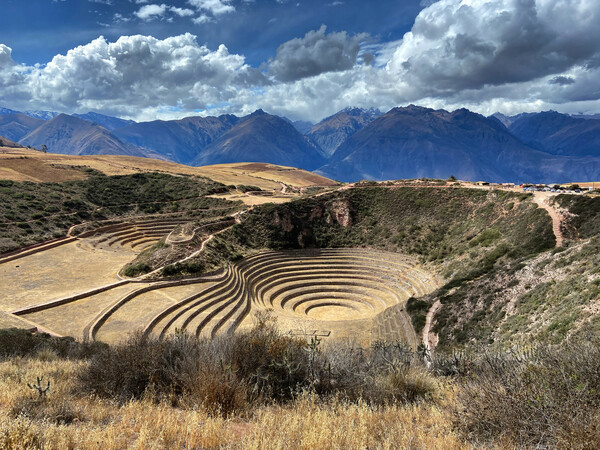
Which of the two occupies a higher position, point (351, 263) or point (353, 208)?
point (353, 208)

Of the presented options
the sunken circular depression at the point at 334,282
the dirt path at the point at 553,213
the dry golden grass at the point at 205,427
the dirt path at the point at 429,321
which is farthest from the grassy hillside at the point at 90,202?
the dirt path at the point at 553,213

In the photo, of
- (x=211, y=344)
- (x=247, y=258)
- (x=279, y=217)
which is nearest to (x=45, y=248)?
(x=247, y=258)

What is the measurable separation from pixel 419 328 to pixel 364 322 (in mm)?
5614

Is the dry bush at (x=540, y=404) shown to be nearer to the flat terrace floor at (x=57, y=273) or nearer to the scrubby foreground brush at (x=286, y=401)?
the scrubby foreground brush at (x=286, y=401)

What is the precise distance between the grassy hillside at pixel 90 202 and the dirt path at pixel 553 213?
149ft

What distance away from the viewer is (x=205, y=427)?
5.61 m

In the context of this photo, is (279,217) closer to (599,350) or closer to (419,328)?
(419,328)

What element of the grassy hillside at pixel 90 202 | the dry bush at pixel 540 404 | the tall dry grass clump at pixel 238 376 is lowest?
the tall dry grass clump at pixel 238 376

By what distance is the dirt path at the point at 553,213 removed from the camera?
28.3m

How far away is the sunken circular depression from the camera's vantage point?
3378cm

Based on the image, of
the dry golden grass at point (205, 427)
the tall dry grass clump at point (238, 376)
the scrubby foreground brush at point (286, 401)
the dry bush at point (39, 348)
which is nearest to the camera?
the dry golden grass at point (205, 427)

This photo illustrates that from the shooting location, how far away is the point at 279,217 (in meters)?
49.5

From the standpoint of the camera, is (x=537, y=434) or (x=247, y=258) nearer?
(x=537, y=434)

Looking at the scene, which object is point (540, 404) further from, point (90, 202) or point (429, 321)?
point (90, 202)
